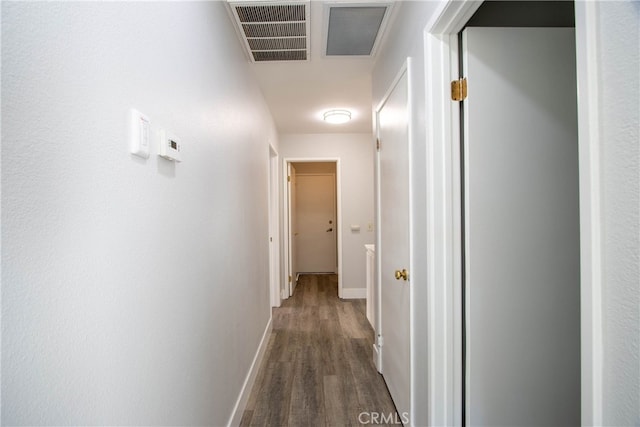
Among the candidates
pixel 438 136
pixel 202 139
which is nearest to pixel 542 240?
pixel 438 136

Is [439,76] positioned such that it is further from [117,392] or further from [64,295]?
[117,392]

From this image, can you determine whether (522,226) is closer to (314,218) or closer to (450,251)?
(450,251)

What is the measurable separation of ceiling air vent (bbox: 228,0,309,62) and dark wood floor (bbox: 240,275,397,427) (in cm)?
238

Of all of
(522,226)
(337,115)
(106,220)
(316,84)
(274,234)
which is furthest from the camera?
(274,234)

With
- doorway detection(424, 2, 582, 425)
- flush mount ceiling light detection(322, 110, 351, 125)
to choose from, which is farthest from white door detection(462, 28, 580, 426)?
flush mount ceiling light detection(322, 110, 351, 125)

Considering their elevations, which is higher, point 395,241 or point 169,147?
point 169,147

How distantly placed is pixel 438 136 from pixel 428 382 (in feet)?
3.50

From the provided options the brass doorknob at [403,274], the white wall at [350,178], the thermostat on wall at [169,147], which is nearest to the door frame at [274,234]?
the white wall at [350,178]

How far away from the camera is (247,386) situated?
1.88 metres

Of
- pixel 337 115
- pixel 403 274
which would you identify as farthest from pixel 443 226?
pixel 337 115

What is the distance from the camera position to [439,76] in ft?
3.84

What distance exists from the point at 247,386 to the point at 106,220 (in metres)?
1.68

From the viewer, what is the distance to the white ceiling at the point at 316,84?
6.95 ft

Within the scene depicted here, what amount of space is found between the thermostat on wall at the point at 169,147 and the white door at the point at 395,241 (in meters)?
1.09
